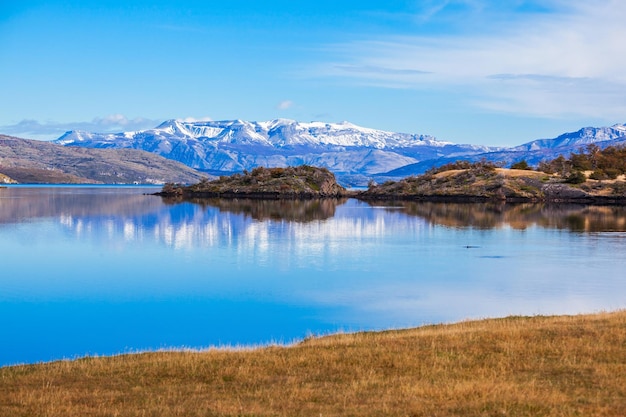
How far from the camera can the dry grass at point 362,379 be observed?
61.1ft

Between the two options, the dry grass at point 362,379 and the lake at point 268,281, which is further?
the lake at point 268,281

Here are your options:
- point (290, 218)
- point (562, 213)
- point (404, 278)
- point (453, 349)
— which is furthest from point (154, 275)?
point (562, 213)

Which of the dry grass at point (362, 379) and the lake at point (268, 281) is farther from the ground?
the dry grass at point (362, 379)

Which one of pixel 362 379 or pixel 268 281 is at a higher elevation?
pixel 362 379

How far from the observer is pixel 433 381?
851 inches

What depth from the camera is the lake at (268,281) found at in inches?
1574

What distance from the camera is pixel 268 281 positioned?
57.5 metres

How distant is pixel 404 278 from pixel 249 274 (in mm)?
13296

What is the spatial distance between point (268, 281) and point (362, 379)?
35.9m

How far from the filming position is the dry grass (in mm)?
18609

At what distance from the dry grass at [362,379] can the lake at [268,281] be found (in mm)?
10138

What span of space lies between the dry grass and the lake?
1014cm

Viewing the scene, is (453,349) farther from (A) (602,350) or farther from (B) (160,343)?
(B) (160,343)

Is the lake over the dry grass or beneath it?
beneath
